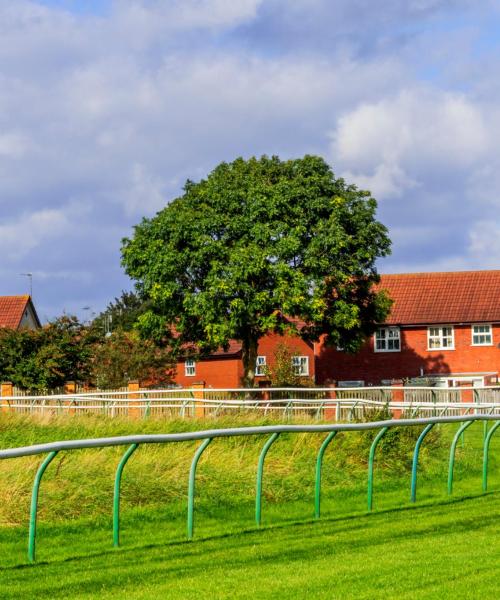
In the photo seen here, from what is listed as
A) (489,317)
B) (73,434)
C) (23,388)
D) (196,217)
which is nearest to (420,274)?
(489,317)

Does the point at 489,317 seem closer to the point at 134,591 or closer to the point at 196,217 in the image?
the point at 196,217

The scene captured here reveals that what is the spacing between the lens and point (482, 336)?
213ft

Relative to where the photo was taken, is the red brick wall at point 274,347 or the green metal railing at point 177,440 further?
the red brick wall at point 274,347

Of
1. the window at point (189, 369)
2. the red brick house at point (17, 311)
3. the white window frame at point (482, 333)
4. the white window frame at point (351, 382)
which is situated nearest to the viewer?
the white window frame at point (482, 333)

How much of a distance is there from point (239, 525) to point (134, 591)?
4058 mm

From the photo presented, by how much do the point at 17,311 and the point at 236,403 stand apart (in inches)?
1939

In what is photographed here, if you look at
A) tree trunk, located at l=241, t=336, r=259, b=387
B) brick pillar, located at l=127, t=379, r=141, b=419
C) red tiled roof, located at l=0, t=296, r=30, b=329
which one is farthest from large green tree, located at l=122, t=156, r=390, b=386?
red tiled roof, located at l=0, t=296, r=30, b=329

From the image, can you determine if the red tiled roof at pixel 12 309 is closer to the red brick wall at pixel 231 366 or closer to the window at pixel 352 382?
the red brick wall at pixel 231 366

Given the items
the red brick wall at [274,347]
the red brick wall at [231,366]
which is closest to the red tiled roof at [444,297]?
the red brick wall at [274,347]

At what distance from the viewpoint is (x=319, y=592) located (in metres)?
9.35

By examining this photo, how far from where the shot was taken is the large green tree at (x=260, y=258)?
164 ft

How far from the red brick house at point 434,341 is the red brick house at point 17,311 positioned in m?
21.2

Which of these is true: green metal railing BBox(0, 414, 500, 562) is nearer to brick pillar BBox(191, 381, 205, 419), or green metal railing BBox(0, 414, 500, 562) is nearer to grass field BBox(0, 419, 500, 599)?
grass field BBox(0, 419, 500, 599)

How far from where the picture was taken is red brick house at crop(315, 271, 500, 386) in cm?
6469
